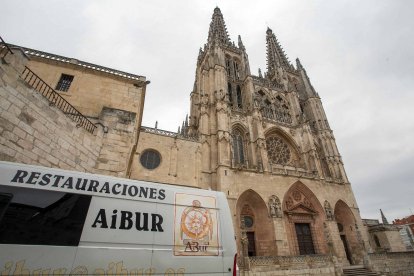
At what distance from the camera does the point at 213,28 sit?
29219 mm

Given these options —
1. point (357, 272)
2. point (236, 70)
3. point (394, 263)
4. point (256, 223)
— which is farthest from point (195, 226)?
point (236, 70)

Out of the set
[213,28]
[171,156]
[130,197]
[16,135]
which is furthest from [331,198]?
[213,28]

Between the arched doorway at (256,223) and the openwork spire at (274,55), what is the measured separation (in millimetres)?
21676

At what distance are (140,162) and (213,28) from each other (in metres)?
23.4

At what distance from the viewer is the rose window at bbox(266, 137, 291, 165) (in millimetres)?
20281

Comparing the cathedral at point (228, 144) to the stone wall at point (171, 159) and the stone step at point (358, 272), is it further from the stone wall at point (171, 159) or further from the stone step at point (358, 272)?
the stone step at point (358, 272)

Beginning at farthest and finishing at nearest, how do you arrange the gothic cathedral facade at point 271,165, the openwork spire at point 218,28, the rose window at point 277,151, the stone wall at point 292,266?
the openwork spire at point 218,28 < the rose window at point 277,151 < the gothic cathedral facade at point 271,165 < the stone wall at point 292,266

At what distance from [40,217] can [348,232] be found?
2290 cm

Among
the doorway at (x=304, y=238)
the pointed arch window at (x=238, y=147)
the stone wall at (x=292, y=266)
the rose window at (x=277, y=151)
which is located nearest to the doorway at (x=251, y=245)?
the stone wall at (x=292, y=266)

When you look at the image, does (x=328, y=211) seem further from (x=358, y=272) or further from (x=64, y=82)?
(x=64, y=82)

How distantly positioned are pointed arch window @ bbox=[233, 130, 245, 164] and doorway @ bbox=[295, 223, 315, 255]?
6827 millimetres

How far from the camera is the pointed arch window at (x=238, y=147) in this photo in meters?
18.3

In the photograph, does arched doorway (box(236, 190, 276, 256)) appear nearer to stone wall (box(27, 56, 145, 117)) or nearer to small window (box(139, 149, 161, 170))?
small window (box(139, 149, 161, 170))

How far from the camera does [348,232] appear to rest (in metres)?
18.5
